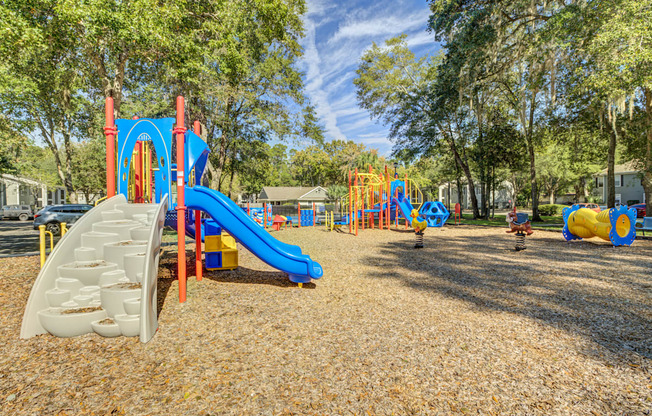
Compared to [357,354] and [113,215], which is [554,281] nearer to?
[357,354]

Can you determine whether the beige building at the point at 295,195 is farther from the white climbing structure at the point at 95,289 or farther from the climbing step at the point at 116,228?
the white climbing structure at the point at 95,289

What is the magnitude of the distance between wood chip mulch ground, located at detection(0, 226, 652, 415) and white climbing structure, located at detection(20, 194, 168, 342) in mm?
189

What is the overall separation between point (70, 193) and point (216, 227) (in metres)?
16.5

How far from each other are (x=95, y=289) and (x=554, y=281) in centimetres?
838

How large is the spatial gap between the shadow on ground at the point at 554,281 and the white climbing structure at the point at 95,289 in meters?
4.78

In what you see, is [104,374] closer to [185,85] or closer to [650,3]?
[185,85]

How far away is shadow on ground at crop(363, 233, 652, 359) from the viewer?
4295mm

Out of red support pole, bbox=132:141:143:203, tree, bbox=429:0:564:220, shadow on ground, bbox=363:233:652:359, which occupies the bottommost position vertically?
shadow on ground, bbox=363:233:652:359

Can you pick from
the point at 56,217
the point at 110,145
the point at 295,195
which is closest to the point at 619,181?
the point at 295,195

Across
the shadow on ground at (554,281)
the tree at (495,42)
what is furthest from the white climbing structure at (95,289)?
the tree at (495,42)

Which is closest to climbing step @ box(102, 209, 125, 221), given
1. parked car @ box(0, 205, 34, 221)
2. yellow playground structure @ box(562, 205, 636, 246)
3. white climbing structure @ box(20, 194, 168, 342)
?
white climbing structure @ box(20, 194, 168, 342)

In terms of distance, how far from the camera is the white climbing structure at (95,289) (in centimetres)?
372

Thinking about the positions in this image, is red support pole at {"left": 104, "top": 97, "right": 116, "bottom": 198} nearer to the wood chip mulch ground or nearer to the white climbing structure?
the white climbing structure

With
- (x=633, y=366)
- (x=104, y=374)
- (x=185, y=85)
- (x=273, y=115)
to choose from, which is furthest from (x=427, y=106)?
(x=104, y=374)
